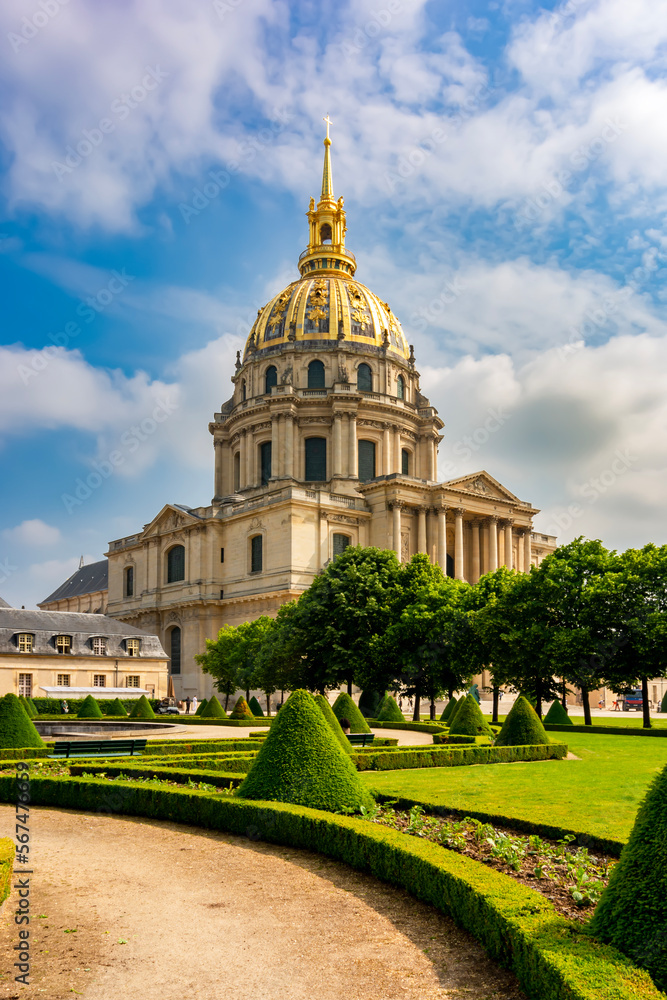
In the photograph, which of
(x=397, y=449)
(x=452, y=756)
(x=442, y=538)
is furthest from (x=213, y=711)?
(x=397, y=449)

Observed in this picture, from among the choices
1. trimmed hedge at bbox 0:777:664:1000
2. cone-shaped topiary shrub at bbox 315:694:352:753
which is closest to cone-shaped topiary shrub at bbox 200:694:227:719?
cone-shaped topiary shrub at bbox 315:694:352:753

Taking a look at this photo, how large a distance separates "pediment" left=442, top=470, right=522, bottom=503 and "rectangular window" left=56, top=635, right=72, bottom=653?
33934 mm

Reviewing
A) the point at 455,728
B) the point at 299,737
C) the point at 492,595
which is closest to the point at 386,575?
the point at 492,595

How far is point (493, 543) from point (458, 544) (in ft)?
13.5

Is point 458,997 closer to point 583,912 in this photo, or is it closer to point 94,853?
point 583,912

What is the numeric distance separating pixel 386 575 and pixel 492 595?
24.1 feet

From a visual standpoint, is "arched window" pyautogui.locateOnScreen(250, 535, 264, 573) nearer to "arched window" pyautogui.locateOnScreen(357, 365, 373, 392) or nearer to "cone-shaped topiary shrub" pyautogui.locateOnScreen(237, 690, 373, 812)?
"arched window" pyautogui.locateOnScreen(357, 365, 373, 392)

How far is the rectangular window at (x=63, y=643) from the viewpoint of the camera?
48344 mm

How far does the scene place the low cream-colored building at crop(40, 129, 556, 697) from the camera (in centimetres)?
6912

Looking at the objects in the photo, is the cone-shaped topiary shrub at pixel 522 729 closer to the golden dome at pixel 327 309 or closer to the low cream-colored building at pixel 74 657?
the low cream-colored building at pixel 74 657

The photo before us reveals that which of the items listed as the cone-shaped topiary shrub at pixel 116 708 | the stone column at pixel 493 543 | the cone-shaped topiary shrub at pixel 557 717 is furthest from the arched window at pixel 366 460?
the cone-shaped topiary shrub at pixel 557 717

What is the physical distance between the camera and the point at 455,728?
26844 mm

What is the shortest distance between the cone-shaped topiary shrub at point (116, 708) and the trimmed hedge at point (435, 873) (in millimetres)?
28656

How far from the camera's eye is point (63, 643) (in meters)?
48.7
